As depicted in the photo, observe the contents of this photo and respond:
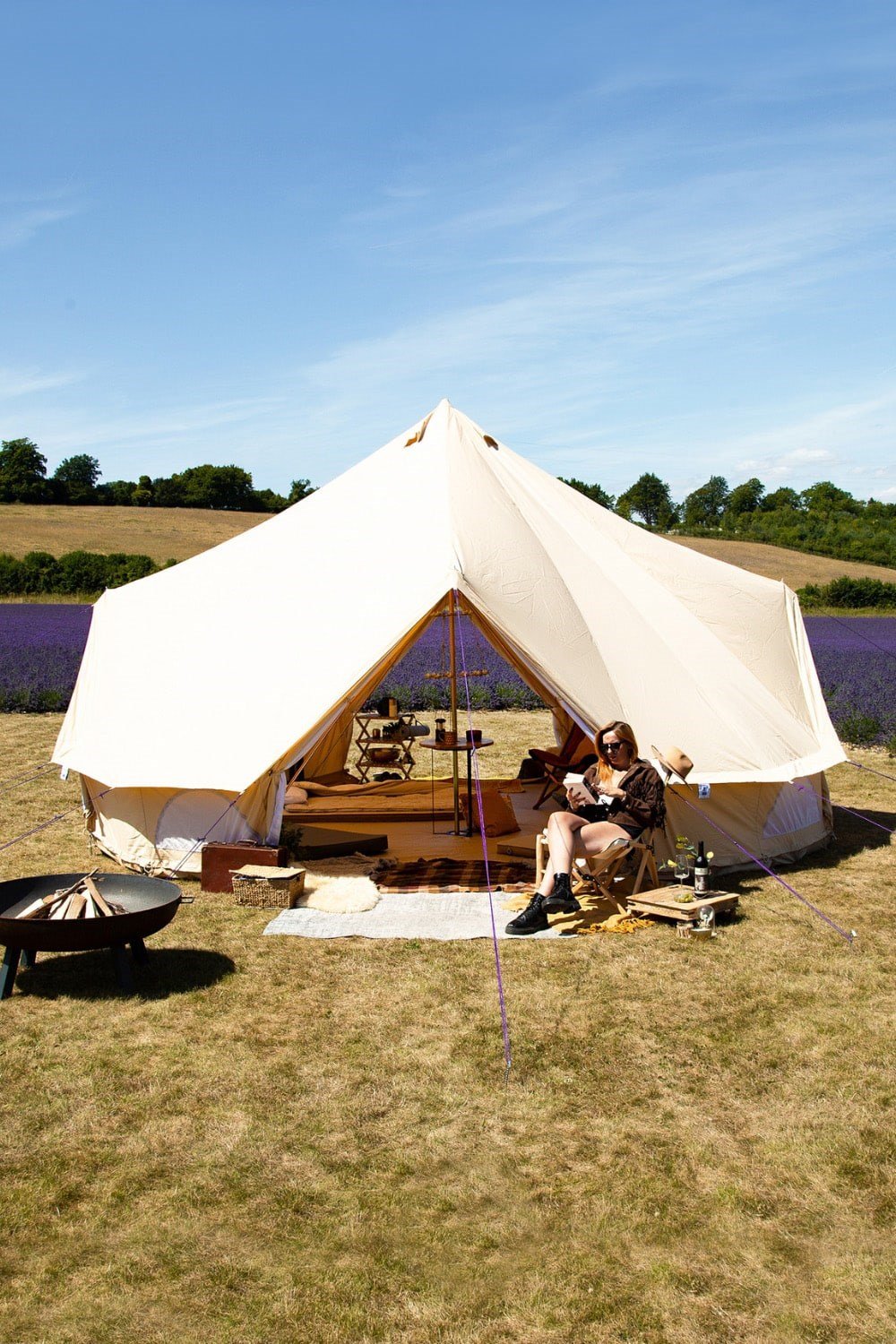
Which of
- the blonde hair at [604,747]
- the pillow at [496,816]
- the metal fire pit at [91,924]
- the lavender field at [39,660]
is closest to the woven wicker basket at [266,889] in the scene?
the metal fire pit at [91,924]

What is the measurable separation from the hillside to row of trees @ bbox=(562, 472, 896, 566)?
0.86 metres

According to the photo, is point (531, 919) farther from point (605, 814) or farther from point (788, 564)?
point (788, 564)

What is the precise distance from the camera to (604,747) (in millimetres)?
6434

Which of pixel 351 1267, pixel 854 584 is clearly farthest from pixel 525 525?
pixel 854 584

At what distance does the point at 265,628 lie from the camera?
7238mm

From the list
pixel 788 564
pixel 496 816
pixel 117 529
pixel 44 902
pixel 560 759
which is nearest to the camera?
pixel 44 902

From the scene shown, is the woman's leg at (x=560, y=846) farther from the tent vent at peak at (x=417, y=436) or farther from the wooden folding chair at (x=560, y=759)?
the tent vent at peak at (x=417, y=436)

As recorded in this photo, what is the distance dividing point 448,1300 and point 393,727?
8.05 metres

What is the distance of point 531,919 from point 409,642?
2.73m

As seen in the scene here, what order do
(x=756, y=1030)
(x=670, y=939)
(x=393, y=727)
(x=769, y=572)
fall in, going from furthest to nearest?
(x=769, y=572) < (x=393, y=727) < (x=670, y=939) < (x=756, y=1030)

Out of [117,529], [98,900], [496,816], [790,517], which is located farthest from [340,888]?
[790,517]

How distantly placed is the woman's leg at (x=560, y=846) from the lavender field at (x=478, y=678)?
7039mm

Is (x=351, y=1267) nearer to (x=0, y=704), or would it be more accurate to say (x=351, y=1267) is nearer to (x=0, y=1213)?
(x=0, y=1213)

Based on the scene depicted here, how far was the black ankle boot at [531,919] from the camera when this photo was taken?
19.1ft
